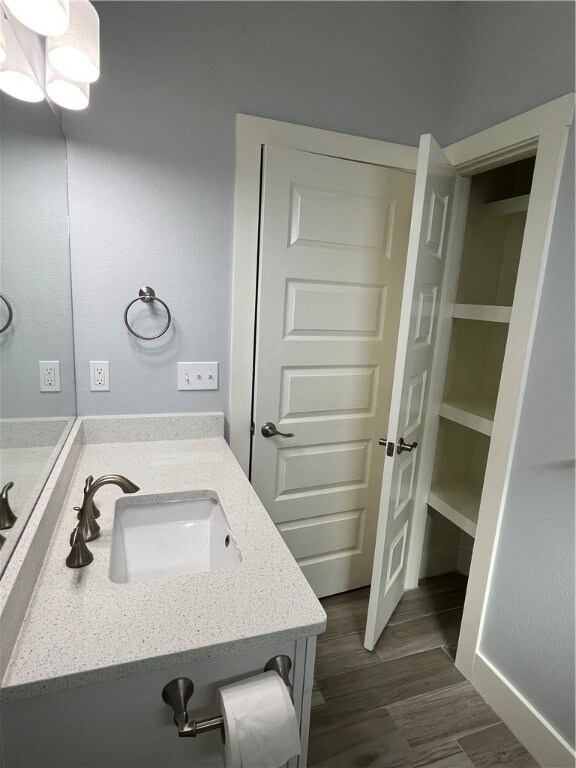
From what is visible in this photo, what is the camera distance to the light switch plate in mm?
1634

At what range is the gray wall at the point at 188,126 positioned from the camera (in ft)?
4.55

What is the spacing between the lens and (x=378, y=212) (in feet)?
5.82

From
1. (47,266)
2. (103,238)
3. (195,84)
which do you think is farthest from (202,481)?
(195,84)

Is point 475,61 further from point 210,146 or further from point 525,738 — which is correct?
point 525,738

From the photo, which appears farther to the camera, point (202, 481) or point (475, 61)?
point (475, 61)

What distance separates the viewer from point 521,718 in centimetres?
142

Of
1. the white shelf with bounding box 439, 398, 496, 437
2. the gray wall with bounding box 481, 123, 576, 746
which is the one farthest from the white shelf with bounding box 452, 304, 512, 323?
the white shelf with bounding box 439, 398, 496, 437

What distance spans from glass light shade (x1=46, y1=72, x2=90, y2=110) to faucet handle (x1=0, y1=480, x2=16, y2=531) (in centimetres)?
93

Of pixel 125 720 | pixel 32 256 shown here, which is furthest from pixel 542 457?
pixel 32 256

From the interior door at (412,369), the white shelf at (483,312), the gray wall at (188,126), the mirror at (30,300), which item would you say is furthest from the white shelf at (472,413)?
the mirror at (30,300)

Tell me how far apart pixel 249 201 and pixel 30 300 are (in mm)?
888

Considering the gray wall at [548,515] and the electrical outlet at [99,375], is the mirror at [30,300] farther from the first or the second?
the gray wall at [548,515]

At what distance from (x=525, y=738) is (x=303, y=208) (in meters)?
2.00

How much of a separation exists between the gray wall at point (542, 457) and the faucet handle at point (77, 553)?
1.30 meters
